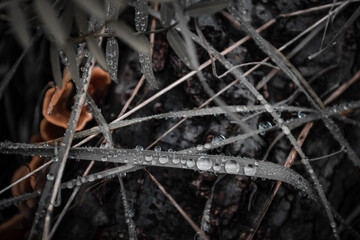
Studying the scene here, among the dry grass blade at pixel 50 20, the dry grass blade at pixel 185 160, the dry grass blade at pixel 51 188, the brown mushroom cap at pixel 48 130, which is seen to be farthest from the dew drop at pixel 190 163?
the brown mushroom cap at pixel 48 130

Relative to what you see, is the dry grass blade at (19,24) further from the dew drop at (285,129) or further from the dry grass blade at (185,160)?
the dew drop at (285,129)

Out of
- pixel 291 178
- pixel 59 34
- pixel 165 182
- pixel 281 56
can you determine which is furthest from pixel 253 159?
pixel 59 34

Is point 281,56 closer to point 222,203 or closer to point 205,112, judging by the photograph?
point 205,112

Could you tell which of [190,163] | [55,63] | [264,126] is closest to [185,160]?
[190,163]

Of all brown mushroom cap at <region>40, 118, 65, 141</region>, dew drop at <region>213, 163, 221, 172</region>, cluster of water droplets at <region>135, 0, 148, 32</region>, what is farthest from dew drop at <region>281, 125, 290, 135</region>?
brown mushroom cap at <region>40, 118, 65, 141</region>

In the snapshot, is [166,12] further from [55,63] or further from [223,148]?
[223,148]

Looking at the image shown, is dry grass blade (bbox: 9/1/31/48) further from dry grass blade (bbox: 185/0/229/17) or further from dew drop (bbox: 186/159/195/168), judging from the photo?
dew drop (bbox: 186/159/195/168)
